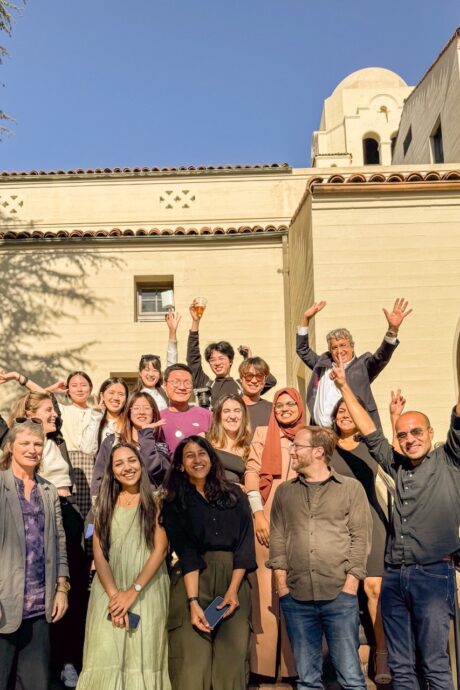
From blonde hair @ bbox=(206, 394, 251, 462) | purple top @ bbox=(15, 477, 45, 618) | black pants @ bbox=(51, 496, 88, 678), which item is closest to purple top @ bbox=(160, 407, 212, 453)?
blonde hair @ bbox=(206, 394, 251, 462)

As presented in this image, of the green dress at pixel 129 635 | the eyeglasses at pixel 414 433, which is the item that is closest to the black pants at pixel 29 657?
the green dress at pixel 129 635

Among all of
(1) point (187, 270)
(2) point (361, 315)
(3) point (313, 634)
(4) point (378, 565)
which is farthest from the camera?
(1) point (187, 270)

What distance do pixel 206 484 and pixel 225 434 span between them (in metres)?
0.88

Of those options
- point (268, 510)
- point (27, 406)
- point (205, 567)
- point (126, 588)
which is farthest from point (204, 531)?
point (27, 406)

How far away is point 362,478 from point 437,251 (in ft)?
19.5

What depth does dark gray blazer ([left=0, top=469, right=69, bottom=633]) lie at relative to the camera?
4.02m

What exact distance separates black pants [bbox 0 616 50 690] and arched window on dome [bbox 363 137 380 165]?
87.2ft

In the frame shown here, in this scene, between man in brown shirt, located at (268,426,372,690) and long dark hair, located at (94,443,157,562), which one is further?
long dark hair, located at (94,443,157,562)

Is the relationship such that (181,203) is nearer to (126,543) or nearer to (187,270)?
(187,270)

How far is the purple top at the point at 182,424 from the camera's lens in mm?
5629

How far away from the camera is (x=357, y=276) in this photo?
401 inches

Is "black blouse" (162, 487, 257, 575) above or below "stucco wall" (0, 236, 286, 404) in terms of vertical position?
below

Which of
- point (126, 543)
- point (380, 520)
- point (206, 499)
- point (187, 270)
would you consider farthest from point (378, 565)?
point (187, 270)

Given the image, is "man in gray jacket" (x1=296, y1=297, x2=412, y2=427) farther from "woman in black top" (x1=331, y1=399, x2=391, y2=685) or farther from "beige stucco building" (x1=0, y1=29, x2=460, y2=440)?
"beige stucco building" (x1=0, y1=29, x2=460, y2=440)
